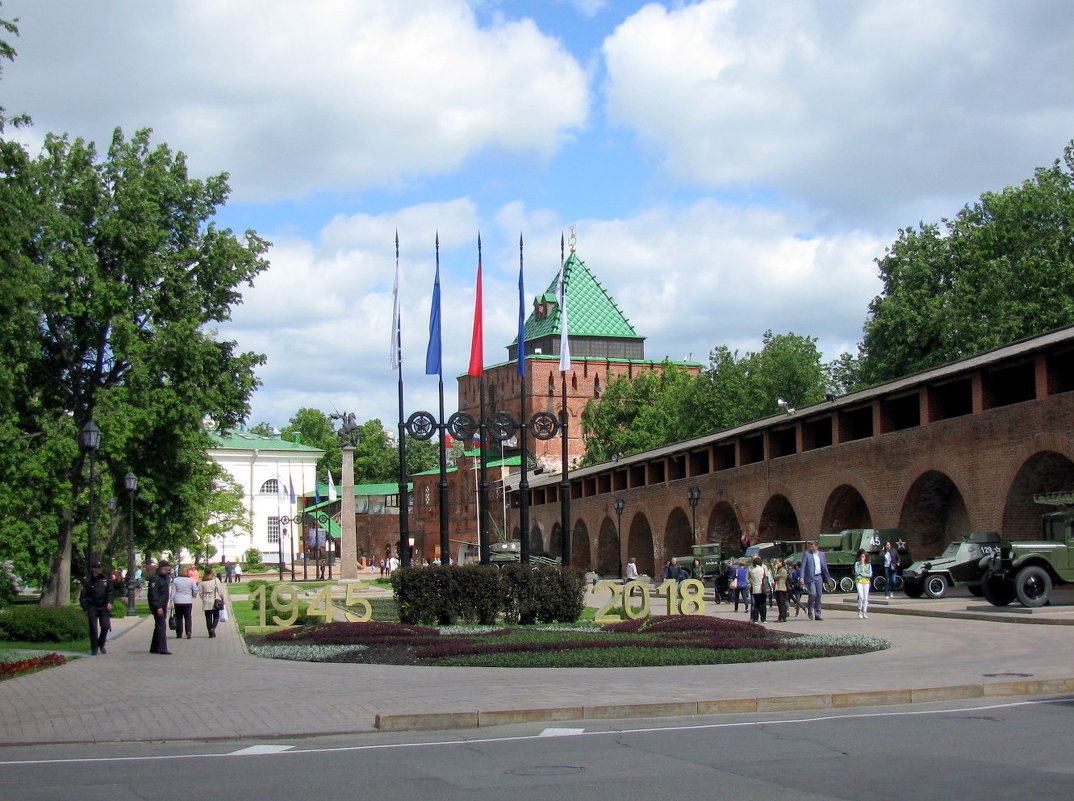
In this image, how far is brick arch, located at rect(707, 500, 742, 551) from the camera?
174ft

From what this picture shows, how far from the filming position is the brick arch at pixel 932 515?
123 ft

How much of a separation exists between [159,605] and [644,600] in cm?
915

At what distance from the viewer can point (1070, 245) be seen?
5462cm

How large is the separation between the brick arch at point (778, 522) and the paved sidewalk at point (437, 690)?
28.8 m

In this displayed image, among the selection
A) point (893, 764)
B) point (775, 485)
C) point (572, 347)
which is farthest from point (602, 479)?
point (893, 764)

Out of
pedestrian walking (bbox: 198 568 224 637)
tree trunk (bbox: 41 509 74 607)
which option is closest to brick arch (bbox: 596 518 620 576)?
tree trunk (bbox: 41 509 74 607)

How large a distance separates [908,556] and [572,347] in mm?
80746

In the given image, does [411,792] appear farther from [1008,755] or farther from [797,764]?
[1008,755]

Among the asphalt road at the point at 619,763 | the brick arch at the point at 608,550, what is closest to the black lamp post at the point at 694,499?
the brick arch at the point at 608,550

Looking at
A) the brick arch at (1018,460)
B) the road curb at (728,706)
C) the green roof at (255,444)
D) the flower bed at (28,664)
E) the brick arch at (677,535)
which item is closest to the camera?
the road curb at (728,706)

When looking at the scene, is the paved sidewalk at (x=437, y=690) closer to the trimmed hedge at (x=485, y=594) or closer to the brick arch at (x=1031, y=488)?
the trimmed hedge at (x=485, y=594)

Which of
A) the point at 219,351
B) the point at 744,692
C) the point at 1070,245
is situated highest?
the point at 1070,245

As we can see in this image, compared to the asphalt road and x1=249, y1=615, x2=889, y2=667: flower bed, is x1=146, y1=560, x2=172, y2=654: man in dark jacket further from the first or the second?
the asphalt road

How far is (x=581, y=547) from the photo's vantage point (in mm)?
76250
